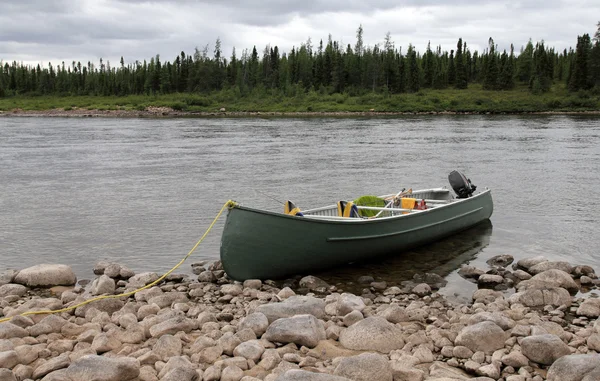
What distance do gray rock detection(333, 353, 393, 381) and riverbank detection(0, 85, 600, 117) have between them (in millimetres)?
76522

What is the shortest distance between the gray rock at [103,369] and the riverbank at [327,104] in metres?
76.9

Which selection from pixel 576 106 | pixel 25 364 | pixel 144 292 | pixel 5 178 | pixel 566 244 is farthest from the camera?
pixel 576 106

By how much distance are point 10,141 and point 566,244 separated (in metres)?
37.4

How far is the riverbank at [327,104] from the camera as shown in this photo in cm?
8350

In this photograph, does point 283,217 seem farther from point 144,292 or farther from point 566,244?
point 566,244

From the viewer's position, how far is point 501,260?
1298cm

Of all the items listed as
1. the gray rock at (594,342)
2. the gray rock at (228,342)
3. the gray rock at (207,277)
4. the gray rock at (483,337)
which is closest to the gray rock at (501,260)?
the gray rock at (594,342)

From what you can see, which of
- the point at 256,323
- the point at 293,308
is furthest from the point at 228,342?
the point at 293,308

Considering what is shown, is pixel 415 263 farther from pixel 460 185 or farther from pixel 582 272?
pixel 460 185

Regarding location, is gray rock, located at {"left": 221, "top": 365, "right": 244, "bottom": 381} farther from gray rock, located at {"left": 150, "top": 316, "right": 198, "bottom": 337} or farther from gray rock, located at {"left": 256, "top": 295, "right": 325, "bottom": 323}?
gray rock, located at {"left": 256, "top": 295, "right": 325, "bottom": 323}

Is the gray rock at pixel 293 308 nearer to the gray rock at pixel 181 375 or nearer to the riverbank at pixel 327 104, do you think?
the gray rock at pixel 181 375

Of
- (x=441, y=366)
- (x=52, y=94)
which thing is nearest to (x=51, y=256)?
(x=441, y=366)

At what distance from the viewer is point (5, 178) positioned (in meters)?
24.2

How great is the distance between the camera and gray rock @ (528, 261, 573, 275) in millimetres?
11797
